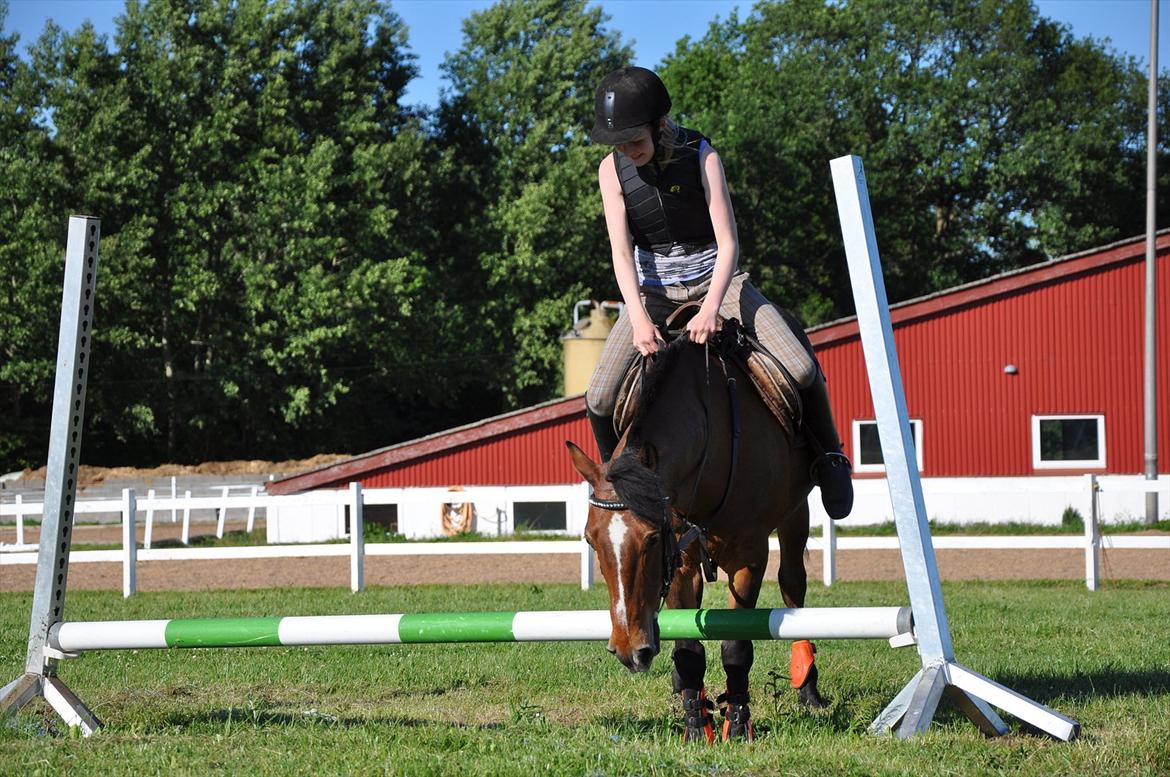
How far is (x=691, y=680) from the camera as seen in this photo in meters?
5.57

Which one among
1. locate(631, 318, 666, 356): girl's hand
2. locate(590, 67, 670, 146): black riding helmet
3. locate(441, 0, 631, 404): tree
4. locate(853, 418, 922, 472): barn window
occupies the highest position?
locate(441, 0, 631, 404): tree

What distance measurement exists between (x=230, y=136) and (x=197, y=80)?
2198 mm

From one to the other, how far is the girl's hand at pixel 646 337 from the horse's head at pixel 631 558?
2.35ft

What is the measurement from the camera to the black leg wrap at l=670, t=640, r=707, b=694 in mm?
5574

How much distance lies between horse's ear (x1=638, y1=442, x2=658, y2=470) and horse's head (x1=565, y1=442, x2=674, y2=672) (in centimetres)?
16

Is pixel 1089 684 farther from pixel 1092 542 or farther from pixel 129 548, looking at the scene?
pixel 129 548

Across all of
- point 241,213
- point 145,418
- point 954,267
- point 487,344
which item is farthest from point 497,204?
point 954,267

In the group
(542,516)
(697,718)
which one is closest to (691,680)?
(697,718)

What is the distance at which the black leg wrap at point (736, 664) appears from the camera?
5.57m

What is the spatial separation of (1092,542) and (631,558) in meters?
11.4

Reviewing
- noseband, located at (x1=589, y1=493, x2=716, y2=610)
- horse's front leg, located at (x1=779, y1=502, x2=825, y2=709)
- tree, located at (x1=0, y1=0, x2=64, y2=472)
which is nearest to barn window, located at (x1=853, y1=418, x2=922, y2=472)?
horse's front leg, located at (x1=779, y1=502, x2=825, y2=709)

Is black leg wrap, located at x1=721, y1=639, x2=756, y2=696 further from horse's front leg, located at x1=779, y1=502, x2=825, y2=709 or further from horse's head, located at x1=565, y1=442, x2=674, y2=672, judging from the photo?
horse's head, located at x1=565, y1=442, x2=674, y2=672

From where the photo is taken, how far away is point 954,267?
48344mm

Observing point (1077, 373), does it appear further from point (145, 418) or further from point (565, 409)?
point (145, 418)
